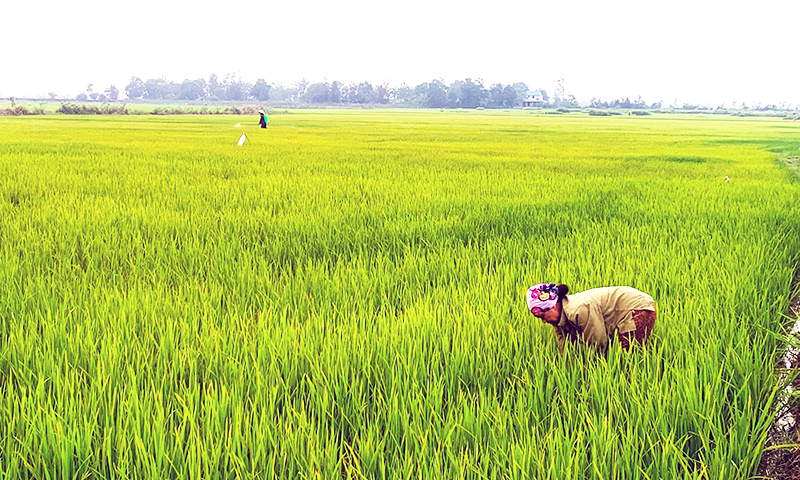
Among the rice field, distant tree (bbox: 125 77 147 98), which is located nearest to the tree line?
distant tree (bbox: 125 77 147 98)

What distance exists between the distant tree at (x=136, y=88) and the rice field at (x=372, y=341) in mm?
122100

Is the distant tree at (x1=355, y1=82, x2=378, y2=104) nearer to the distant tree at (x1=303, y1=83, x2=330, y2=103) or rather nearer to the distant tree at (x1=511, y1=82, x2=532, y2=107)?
the distant tree at (x1=303, y1=83, x2=330, y2=103)

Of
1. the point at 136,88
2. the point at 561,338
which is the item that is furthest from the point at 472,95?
the point at 561,338

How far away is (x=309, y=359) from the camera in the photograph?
1.78 m

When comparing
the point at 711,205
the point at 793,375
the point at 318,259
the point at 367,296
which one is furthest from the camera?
the point at 711,205

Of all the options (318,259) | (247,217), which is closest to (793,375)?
(318,259)

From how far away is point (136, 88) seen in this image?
113312mm

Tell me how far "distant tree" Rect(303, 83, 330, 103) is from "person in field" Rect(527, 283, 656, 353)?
4341 inches

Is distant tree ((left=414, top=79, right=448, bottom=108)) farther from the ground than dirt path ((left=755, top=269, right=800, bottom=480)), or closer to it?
farther from the ground

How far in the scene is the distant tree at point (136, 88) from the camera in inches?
4444

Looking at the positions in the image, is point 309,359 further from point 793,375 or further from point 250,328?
point 793,375

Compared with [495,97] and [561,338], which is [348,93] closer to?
[495,97]

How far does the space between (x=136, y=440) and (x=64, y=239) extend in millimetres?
2860

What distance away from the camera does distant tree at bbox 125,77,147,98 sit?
11288 centimetres
